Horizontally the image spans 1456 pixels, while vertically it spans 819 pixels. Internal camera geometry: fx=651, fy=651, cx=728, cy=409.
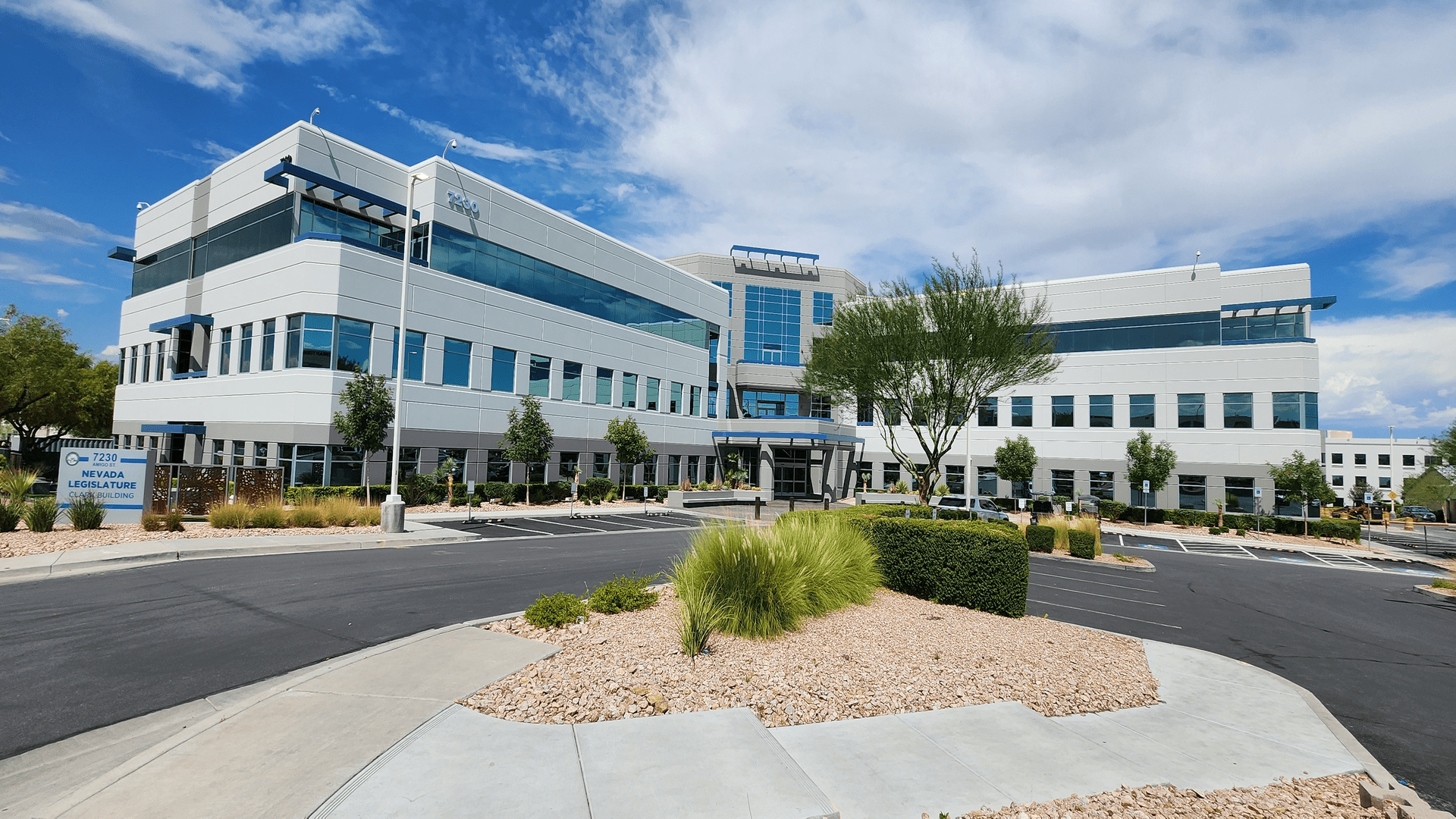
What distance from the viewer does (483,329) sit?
32.5 metres

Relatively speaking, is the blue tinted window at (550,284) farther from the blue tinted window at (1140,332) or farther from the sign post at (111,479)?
the blue tinted window at (1140,332)

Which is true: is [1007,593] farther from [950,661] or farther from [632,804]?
[632,804]

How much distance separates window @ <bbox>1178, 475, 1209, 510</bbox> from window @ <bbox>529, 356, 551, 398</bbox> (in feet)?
128

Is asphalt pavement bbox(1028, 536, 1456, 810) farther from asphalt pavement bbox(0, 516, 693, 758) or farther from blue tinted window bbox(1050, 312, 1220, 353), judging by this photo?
blue tinted window bbox(1050, 312, 1220, 353)

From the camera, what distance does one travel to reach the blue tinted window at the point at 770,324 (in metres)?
59.4

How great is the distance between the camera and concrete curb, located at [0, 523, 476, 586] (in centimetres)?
1188

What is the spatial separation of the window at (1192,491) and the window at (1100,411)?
209 inches

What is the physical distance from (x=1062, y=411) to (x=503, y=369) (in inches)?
1433

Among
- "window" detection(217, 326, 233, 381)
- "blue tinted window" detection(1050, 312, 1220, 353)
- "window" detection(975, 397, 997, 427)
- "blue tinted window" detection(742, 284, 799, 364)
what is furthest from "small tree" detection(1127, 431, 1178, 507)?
"window" detection(217, 326, 233, 381)

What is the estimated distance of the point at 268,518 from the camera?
18.5 metres

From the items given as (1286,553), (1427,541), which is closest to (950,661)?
(1286,553)

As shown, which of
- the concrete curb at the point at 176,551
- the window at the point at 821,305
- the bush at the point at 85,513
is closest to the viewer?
the concrete curb at the point at 176,551

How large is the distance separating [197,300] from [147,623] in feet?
107

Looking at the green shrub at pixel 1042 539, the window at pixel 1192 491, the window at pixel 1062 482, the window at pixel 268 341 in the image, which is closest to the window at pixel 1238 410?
the window at pixel 1192 491
